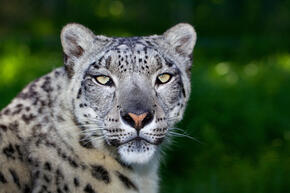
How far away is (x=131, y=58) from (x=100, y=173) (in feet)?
2.95

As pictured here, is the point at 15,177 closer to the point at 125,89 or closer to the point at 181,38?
the point at 125,89

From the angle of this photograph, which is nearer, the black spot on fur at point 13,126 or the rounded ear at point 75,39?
the black spot on fur at point 13,126

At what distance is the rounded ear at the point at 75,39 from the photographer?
14.8 ft

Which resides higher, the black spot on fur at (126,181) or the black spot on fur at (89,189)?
the black spot on fur at (126,181)

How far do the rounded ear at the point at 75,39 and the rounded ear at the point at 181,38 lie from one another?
0.70 meters

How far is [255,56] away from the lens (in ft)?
42.0

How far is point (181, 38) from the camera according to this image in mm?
4902

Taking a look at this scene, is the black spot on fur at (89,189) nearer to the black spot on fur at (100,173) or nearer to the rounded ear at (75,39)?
the black spot on fur at (100,173)

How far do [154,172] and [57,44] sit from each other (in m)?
11.7

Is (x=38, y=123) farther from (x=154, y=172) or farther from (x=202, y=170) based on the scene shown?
(x=202, y=170)

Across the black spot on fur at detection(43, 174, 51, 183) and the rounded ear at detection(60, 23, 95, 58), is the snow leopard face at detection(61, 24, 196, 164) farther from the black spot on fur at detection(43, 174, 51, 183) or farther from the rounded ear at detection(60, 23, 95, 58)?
the black spot on fur at detection(43, 174, 51, 183)

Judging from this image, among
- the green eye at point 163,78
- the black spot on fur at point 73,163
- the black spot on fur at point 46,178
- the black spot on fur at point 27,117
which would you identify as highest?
the green eye at point 163,78

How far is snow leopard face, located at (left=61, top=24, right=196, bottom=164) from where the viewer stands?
400cm

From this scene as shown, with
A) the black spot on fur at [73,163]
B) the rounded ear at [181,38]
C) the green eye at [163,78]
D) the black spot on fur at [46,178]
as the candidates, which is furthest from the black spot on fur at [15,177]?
the rounded ear at [181,38]
